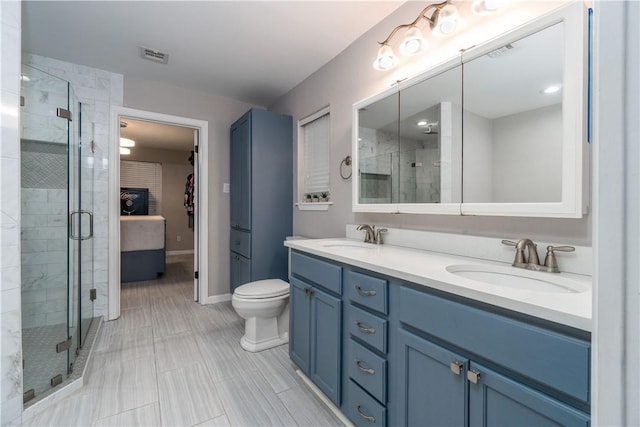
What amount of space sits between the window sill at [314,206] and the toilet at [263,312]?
0.75 metres

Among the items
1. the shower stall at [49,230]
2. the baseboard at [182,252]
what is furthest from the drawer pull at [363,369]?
the baseboard at [182,252]

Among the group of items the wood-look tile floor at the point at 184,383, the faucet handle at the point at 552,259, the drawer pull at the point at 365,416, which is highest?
the faucet handle at the point at 552,259

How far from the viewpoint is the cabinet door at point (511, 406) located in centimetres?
68

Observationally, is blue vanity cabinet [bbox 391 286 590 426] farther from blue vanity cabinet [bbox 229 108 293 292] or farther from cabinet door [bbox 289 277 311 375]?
blue vanity cabinet [bbox 229 108 293 292]

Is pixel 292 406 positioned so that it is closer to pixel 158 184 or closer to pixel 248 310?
pixel 248 310

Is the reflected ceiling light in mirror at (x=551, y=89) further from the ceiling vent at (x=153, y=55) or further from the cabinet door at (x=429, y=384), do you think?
the ceiling vent at (x=153, y=55)

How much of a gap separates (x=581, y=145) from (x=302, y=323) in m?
1.59

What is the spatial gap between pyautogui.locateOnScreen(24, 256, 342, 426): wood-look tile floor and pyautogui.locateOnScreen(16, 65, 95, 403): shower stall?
237 mm

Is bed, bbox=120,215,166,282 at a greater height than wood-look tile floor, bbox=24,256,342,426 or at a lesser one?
greater

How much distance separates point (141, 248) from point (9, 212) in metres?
3.19

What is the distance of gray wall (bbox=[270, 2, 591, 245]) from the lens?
3.95 ft

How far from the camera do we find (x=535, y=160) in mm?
1143

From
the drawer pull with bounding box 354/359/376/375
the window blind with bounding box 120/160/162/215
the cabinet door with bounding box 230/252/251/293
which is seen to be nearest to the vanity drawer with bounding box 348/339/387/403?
the drawer pull with bounding box 354/359/376/375

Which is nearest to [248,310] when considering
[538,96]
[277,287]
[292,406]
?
[277,287]
